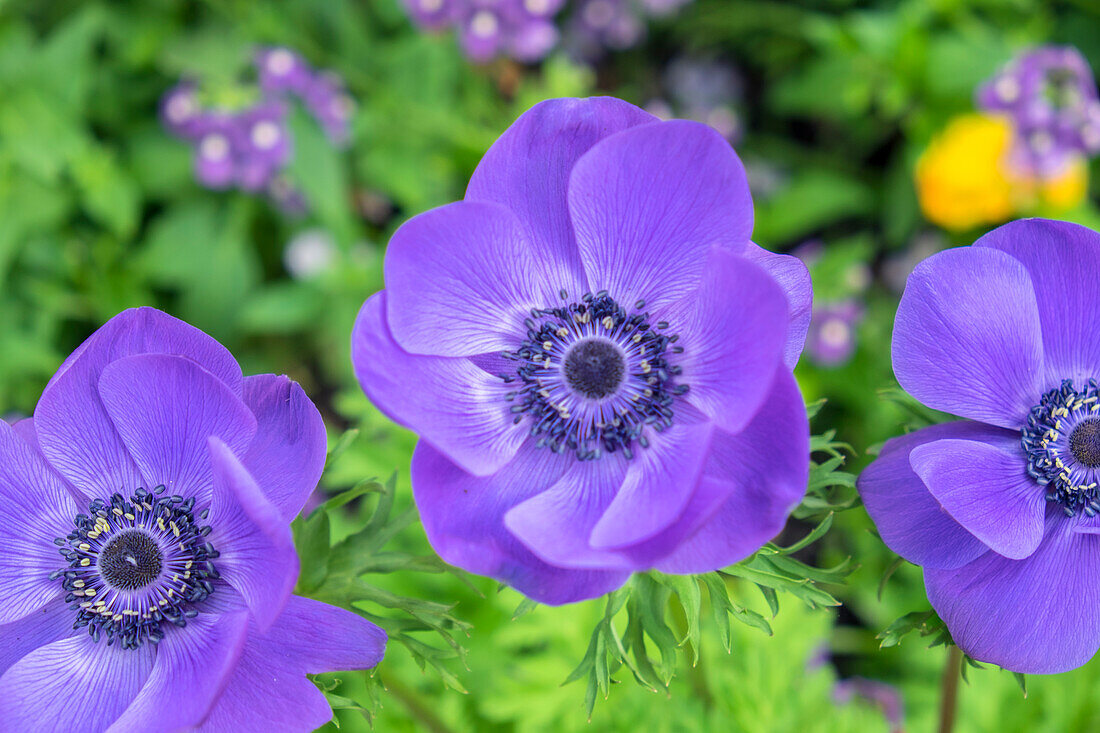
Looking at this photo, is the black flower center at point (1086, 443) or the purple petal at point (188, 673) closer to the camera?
the purple petal at point (188, 673)

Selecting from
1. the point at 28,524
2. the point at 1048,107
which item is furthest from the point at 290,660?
the point at 1048,107

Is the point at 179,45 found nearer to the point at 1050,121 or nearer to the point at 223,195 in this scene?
the point at 223,195

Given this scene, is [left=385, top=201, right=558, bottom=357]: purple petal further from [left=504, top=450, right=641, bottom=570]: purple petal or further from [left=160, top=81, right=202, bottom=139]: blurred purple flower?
[left=160, top=81, right=202, bottom=139]: blurred purple flower

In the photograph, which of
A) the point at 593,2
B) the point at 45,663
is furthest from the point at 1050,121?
the point at 45,663

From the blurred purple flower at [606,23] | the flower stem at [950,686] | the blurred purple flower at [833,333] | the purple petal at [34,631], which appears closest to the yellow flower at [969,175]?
the blurred purple flower at [833,333]

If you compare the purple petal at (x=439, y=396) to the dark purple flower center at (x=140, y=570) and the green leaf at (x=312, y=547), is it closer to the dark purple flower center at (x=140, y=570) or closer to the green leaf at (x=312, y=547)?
the green leaf at (x=312, y=547)

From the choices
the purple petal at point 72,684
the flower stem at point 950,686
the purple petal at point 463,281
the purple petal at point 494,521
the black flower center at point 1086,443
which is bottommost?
the flower stem at point 950,686

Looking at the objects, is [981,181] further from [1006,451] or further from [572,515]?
[572,515]
